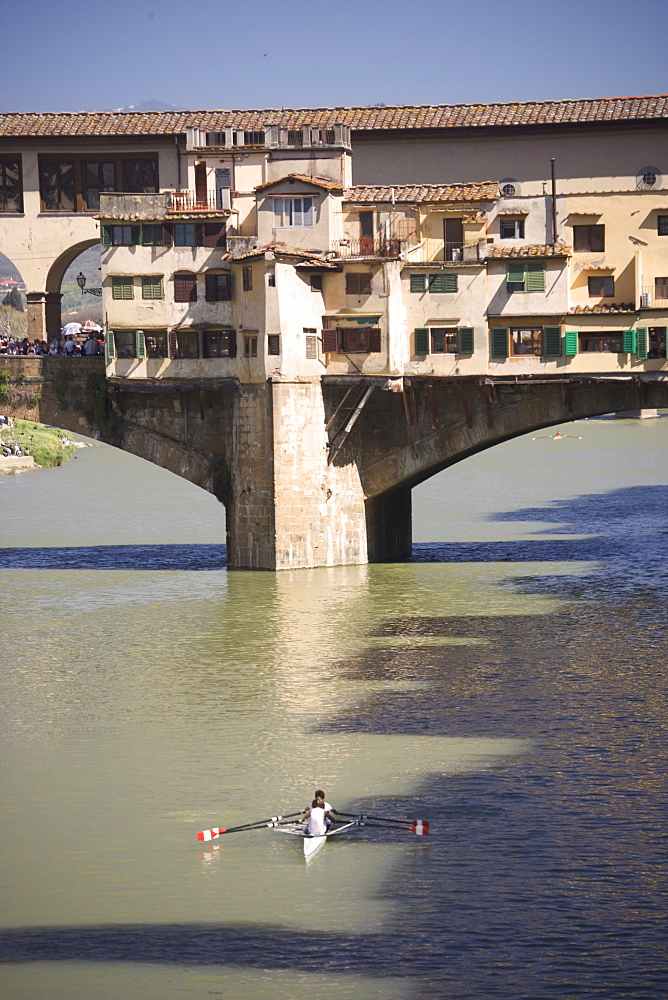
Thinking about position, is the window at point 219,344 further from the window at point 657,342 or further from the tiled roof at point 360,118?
the window at point 657,342

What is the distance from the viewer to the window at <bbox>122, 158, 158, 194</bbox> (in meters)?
51.0

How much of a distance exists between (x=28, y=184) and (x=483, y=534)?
20.4m

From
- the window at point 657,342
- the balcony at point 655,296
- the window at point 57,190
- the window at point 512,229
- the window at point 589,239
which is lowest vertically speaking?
the window at point 657,342

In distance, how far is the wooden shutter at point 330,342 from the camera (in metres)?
46.3

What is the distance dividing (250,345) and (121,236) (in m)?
5.56

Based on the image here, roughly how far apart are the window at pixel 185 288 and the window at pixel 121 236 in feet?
5.71

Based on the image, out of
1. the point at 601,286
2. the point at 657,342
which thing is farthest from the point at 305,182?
the point at 657,342

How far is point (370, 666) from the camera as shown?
3519cm

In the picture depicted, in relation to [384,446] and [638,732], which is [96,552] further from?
[638,732]

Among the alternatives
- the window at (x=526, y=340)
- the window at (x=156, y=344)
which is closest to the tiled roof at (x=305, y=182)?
the window at (x=156, y=344)

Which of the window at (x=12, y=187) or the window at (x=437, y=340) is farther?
the window at (x=12, y=187)

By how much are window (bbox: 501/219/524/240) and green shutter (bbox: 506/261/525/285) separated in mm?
838

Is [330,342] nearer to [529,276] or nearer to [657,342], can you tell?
[529,276]

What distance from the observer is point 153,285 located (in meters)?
47.2
